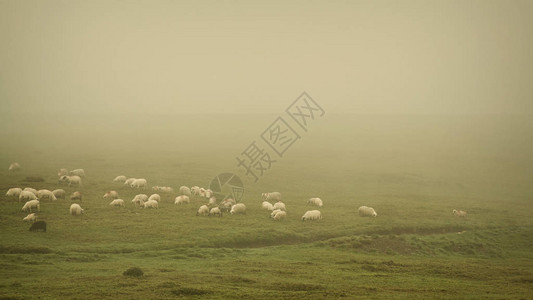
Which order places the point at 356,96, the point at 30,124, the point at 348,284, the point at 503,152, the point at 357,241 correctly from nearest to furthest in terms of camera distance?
the point at 348,284 < the point at 357,241 < the point at 503,152 < the point at 30,124 < the point at 356,96

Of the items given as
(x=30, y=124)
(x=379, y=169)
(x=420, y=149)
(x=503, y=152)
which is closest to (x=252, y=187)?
(x=379, y=169)

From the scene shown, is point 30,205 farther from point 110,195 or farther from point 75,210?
point 110,195

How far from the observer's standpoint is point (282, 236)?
25656 mm

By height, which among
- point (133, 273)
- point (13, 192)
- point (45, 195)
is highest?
point (13, 192)

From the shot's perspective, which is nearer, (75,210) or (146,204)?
(75,210)

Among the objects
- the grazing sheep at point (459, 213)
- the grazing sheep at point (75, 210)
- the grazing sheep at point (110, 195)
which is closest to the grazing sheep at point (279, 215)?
the grazing sheep at point (110, 195)

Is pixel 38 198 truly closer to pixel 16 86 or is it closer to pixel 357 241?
pixel 357 241

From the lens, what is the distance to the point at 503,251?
25531 mm

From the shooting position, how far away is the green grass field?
16944mm

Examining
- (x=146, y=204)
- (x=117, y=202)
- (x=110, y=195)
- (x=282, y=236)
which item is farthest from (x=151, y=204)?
(x=282, y=236)

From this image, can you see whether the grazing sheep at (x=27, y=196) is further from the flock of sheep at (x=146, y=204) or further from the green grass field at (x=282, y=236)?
the green grass field at (x=282, y=236)

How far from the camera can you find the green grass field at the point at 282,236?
16.9 m

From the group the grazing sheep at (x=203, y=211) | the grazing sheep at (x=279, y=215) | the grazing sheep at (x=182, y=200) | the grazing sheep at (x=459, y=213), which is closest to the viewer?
the grazing sheep at (x=203, y=211)

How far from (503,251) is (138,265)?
21.0m
